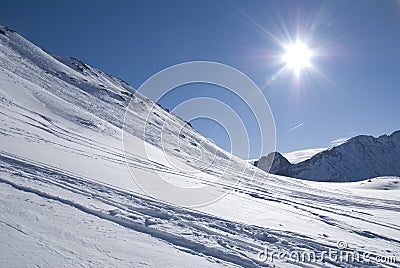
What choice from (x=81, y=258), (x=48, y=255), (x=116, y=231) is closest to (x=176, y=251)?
(x=116, y=231)

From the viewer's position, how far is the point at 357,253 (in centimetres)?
691

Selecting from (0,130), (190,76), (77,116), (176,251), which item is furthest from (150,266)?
(77,116)

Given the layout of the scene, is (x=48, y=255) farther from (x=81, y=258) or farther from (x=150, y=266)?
(x=150, y=266)

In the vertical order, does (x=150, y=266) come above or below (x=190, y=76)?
below

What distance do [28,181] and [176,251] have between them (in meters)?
3.93

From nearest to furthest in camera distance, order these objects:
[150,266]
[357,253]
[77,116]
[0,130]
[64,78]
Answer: [150,266], [357,253], [0,130], [77,116], [64,78]

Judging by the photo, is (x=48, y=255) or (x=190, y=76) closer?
(x=48, y=255)

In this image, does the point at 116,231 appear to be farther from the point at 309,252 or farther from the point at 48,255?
the point at 309,252

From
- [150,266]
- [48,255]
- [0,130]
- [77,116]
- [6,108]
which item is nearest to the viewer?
[48,255]

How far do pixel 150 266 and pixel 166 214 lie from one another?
2486 mm

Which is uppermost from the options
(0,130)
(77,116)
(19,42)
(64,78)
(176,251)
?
(19,42)

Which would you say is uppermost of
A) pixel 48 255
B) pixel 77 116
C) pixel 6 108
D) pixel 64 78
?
pixel 64 78

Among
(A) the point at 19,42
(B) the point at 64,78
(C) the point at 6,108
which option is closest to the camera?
(C) the point at 6,108

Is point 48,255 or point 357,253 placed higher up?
point 357,253
